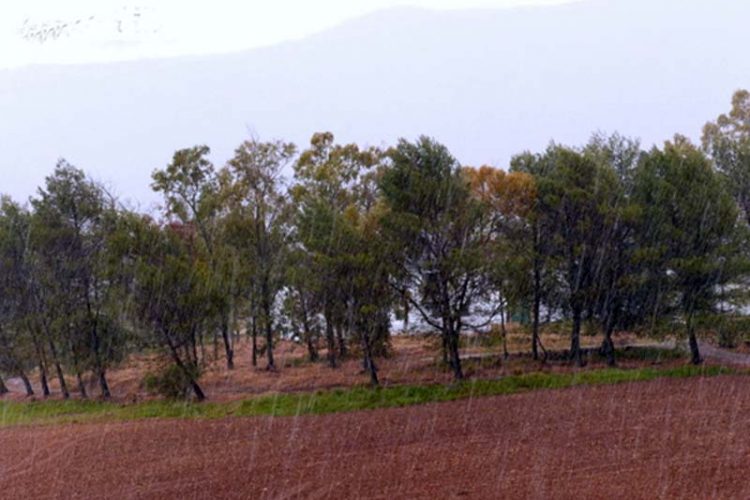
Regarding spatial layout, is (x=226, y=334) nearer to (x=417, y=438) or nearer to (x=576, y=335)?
(x=576, y=335)

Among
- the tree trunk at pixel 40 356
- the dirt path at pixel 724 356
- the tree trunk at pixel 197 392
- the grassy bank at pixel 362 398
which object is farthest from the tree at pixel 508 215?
the tree trunk at pixel 40 356

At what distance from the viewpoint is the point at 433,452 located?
44.1 ft

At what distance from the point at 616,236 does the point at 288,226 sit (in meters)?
12.3

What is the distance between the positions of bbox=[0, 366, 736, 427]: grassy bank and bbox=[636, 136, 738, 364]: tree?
8.68 ft

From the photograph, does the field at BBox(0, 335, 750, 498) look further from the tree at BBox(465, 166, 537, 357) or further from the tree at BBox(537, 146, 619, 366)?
the tree at BBox(537, 146, 619, 366)

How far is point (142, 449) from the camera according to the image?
52.3 ft

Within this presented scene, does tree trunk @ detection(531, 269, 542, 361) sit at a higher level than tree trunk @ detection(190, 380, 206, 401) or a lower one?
higher

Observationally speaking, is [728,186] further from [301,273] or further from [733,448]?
[733,448]

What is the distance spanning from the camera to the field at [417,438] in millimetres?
11039

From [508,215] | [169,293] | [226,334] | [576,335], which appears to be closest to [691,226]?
[576,335]

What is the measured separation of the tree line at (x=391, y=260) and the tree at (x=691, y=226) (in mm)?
48

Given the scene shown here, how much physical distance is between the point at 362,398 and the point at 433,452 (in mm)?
8610

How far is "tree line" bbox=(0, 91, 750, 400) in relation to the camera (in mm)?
24109

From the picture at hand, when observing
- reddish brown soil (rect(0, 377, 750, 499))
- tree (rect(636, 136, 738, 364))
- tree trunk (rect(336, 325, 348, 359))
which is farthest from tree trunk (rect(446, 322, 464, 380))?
tree (rect(636, 136, 738, 364))
